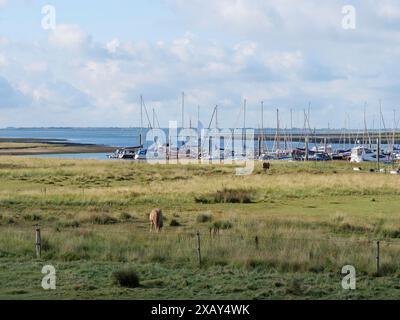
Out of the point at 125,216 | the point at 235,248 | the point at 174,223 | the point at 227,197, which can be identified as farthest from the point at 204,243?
the point at 227,197

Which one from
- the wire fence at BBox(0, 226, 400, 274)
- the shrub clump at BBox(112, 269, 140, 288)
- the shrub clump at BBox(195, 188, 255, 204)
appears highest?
the shrub clump at BBox(112, 269, 140, 288)

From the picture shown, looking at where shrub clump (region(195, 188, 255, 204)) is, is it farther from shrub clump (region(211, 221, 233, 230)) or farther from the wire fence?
the wire fence

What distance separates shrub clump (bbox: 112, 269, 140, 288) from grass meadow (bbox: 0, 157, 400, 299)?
0.09 m

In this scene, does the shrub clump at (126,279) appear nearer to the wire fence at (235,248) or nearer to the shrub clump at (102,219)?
the wire fence at (235,248)

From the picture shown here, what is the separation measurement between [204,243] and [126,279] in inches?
235

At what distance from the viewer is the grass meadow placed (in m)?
14.5

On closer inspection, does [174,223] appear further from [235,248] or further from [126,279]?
[126,279]

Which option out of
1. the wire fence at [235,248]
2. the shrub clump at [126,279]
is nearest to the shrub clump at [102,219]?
the wire fence at [235,248]

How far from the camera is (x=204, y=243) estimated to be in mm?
20391

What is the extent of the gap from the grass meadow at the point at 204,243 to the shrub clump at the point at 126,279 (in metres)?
0.09

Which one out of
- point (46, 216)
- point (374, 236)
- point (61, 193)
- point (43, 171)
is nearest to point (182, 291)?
point (374, 236)

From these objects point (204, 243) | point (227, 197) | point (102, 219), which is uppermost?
point (204, 243)

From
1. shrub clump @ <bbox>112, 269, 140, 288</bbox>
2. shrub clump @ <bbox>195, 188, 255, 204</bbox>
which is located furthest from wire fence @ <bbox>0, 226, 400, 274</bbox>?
shrub clump @ <bbox>195, 188, 255, 204</bbox>

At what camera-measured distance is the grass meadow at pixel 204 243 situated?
14.5 meters
